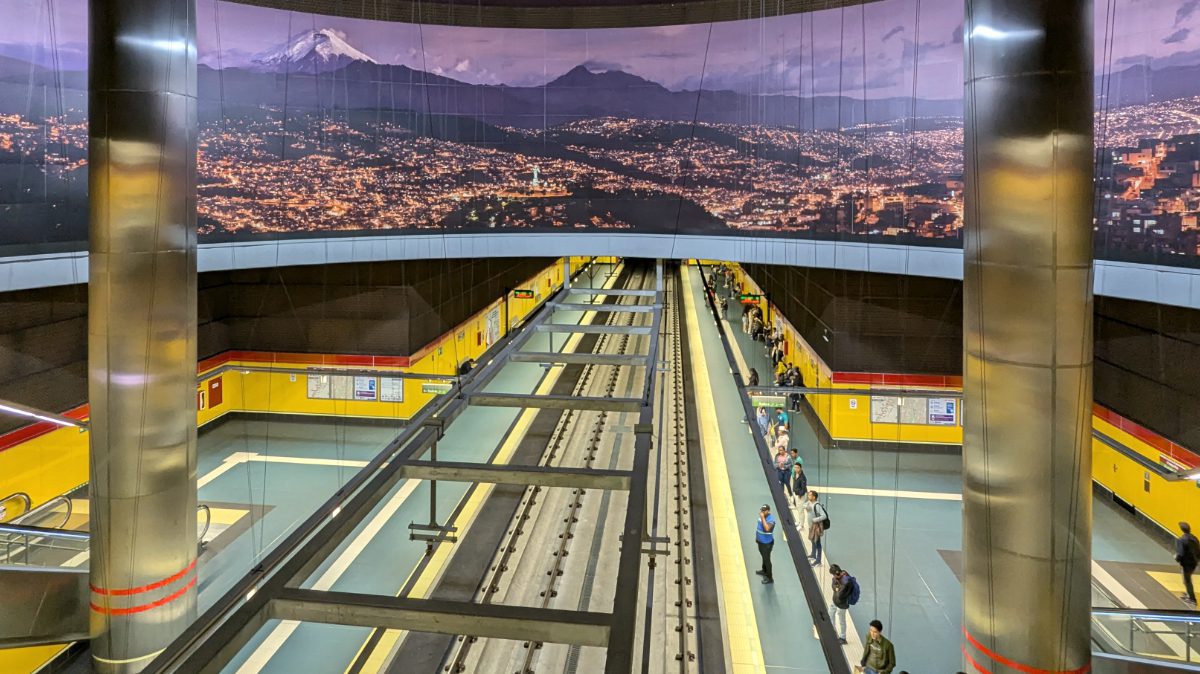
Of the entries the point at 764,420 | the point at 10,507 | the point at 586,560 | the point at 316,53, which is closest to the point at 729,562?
the point at 586,560

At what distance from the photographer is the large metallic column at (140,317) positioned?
5504 mm

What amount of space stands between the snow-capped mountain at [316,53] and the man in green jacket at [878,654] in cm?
1312

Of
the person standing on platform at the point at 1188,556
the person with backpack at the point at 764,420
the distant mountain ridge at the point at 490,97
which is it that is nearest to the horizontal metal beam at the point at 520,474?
the person standing on platform at the point at 1188,556

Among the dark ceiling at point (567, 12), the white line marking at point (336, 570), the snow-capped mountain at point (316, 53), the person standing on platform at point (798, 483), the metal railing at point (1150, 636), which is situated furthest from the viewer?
Answer: the dark ceiling at point (567, 12)

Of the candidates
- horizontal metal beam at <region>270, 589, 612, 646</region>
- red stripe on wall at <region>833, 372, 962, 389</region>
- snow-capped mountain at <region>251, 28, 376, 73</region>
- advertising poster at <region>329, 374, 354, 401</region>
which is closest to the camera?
horizontal metal beam at <region>270, 589, 612, 646</region>

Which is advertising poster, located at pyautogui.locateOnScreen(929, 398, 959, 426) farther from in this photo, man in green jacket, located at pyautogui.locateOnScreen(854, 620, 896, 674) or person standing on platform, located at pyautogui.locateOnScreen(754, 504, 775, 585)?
man in green jacket, located at pyautogui.locateOnScreen(854, 620, 896, 674)

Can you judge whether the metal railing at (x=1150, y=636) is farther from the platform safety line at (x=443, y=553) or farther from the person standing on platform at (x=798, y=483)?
the platform safety line at (x=443, y=553)

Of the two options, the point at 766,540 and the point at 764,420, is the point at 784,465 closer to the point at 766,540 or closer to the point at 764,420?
the point at 766,540

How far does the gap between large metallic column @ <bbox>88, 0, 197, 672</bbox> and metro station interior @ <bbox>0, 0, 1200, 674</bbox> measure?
0.11 ft

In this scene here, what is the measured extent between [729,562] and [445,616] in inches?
259

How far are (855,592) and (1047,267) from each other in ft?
14.4

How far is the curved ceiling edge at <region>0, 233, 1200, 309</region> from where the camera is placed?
24.6ft

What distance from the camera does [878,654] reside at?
19.0ft

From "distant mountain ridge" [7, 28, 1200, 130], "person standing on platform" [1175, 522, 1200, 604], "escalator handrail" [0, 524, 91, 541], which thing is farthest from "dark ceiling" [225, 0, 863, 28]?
"escalator handrail" [0, 524, 91, 541]
